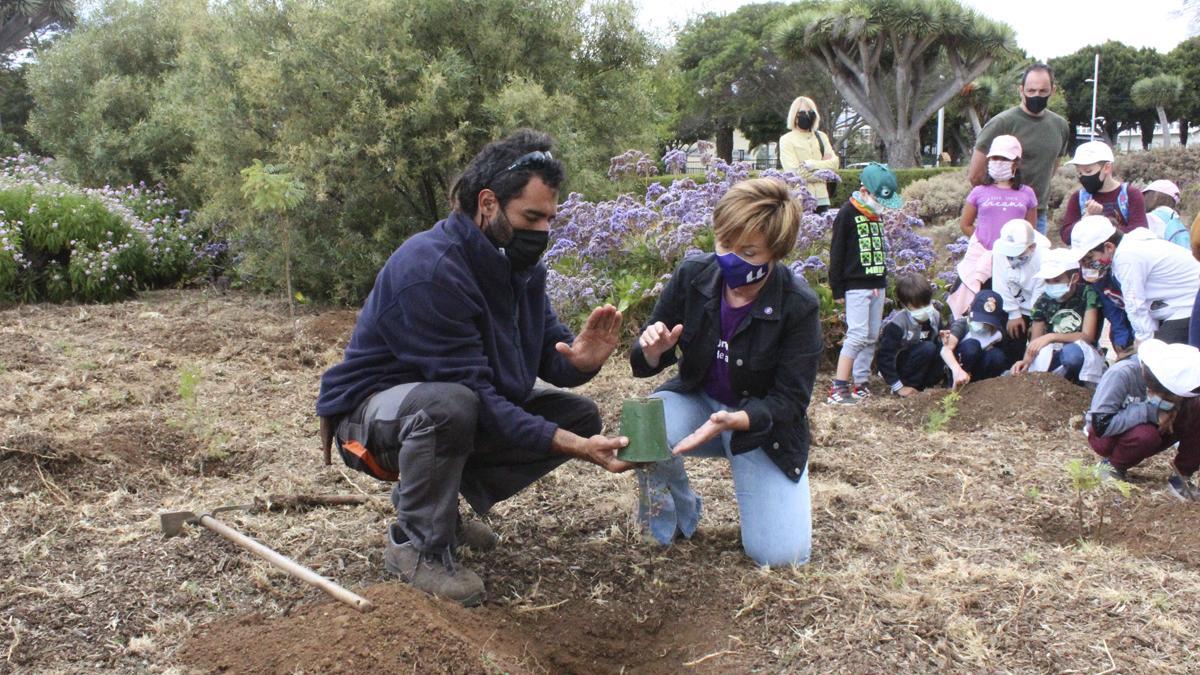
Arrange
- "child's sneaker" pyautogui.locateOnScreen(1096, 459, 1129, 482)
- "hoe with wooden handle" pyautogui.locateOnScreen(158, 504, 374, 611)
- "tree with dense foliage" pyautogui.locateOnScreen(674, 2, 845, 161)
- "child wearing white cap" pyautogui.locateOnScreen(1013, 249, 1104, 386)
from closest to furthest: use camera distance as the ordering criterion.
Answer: "hoe with wooden handle" pyautogui.locateOnScreen(158, 504, 374, 611)
"child's sneaker" pyautogui.locateOnScreen(1096, 459, 1129, 482)
"child wearing white cap" pyautogui.locateOnScreen(1013, 249, 1104, 386)
"tree with dense foliage" pyautogui.locateOnScreen(674, 2, 845, 161)

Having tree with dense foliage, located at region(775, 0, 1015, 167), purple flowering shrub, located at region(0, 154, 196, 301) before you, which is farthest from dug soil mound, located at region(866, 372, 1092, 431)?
tree with dense foliage, located at region(775, 0, 1015, 167)

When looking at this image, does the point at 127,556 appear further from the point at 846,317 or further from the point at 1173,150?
the point at 1173,150

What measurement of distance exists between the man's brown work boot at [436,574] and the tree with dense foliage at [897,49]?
34378 millimetres

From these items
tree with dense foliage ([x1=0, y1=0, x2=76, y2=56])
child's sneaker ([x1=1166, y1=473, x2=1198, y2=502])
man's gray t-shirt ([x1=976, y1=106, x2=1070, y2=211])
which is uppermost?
tree with dense foliage ([x1=0, y1=0, x2=76, y2=56])

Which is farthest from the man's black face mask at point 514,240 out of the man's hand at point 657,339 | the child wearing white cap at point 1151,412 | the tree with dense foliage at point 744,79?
the tree with dense foliage at point 744,79

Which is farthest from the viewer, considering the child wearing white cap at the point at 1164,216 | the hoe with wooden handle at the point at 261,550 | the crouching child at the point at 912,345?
the child wearing white cap at the point at 1164,216

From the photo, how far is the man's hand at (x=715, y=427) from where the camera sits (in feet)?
9.64

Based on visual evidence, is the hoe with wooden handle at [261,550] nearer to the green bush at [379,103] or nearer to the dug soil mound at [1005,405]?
the dug soil mound at [1005,405]

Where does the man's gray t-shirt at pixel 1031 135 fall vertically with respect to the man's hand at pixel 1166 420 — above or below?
above

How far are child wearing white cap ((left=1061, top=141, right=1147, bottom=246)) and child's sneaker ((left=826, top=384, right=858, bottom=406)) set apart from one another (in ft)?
6.25

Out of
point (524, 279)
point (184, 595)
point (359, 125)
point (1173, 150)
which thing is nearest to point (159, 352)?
point (359, 125)

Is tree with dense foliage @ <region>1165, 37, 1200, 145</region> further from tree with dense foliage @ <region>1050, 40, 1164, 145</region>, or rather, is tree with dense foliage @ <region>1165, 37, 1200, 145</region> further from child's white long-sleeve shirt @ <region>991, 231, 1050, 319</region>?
child's white long-sleeve shirt @ <region>991, 231, 1050, 319</region>

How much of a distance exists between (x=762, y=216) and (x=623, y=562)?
1231mm

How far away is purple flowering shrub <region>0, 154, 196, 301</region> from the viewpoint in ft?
26.6
